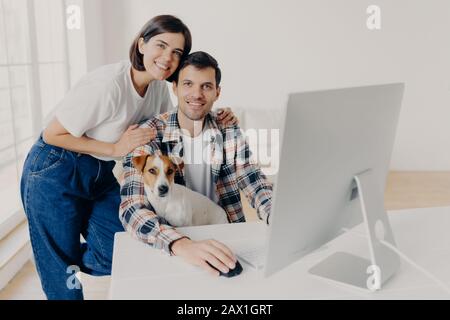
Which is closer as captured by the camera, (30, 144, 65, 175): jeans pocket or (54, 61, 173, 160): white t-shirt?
(54, 61, 173, 160): white t-shirt

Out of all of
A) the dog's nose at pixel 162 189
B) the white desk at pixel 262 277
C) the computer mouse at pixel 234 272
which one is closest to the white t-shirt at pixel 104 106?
the dog's nose at pixel 162 189

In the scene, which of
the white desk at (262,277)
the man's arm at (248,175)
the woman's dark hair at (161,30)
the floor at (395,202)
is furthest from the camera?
the floor at (395,202)

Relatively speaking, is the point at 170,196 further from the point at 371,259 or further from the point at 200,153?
the point at 371,259

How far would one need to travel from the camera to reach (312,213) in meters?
0.97

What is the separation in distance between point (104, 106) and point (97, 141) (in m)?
0.12

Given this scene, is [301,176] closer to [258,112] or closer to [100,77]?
[100,77]

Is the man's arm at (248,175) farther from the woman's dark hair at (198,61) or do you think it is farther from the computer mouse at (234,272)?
the computer mouse at (234,272)

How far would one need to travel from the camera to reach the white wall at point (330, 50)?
443 centimetres

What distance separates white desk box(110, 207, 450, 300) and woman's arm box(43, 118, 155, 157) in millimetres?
270

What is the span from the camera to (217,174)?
157 centimetres

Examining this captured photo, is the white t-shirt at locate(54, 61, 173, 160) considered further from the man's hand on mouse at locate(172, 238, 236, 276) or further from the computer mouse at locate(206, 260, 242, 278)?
the computer mouse at locate(206, 260, 242, 278)

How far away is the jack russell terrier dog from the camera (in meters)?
1.42

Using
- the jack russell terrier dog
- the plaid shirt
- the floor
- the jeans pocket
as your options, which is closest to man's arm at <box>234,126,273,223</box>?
the plaid shirt

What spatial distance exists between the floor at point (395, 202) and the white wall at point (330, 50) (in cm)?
41
